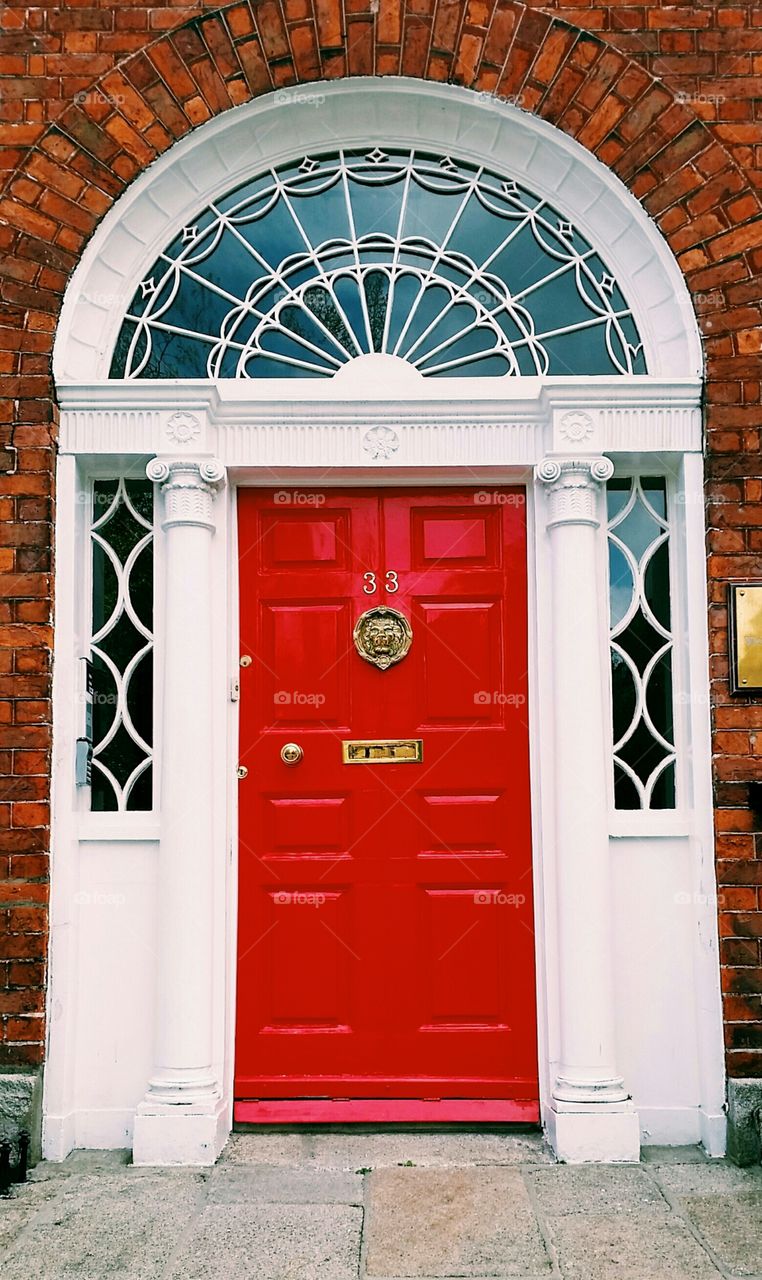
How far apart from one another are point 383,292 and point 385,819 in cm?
208

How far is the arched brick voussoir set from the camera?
392 cm

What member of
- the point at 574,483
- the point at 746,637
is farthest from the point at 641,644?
the point at 574,483

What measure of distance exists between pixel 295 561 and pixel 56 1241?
2.41 meters

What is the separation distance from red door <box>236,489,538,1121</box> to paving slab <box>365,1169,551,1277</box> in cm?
45

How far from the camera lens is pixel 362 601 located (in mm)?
4098

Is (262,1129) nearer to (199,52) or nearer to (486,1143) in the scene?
(486,1143)

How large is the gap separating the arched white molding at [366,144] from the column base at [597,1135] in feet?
8.91

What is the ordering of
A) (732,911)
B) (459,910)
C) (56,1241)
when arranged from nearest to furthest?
(56,1241)
(732,911)
(459,910)

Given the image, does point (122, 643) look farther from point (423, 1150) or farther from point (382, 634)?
point (423, 1150)

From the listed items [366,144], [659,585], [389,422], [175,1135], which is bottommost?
[175,1135]

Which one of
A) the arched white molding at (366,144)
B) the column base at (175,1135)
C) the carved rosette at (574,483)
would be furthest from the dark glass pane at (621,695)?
the column base at (175,1135)

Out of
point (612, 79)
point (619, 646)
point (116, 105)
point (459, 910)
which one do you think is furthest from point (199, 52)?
point (459, 910)

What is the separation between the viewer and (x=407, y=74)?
3.98 m

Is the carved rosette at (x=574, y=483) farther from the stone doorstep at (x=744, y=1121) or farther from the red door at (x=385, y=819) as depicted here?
the stone doorstep at (x=744, y=1121)
